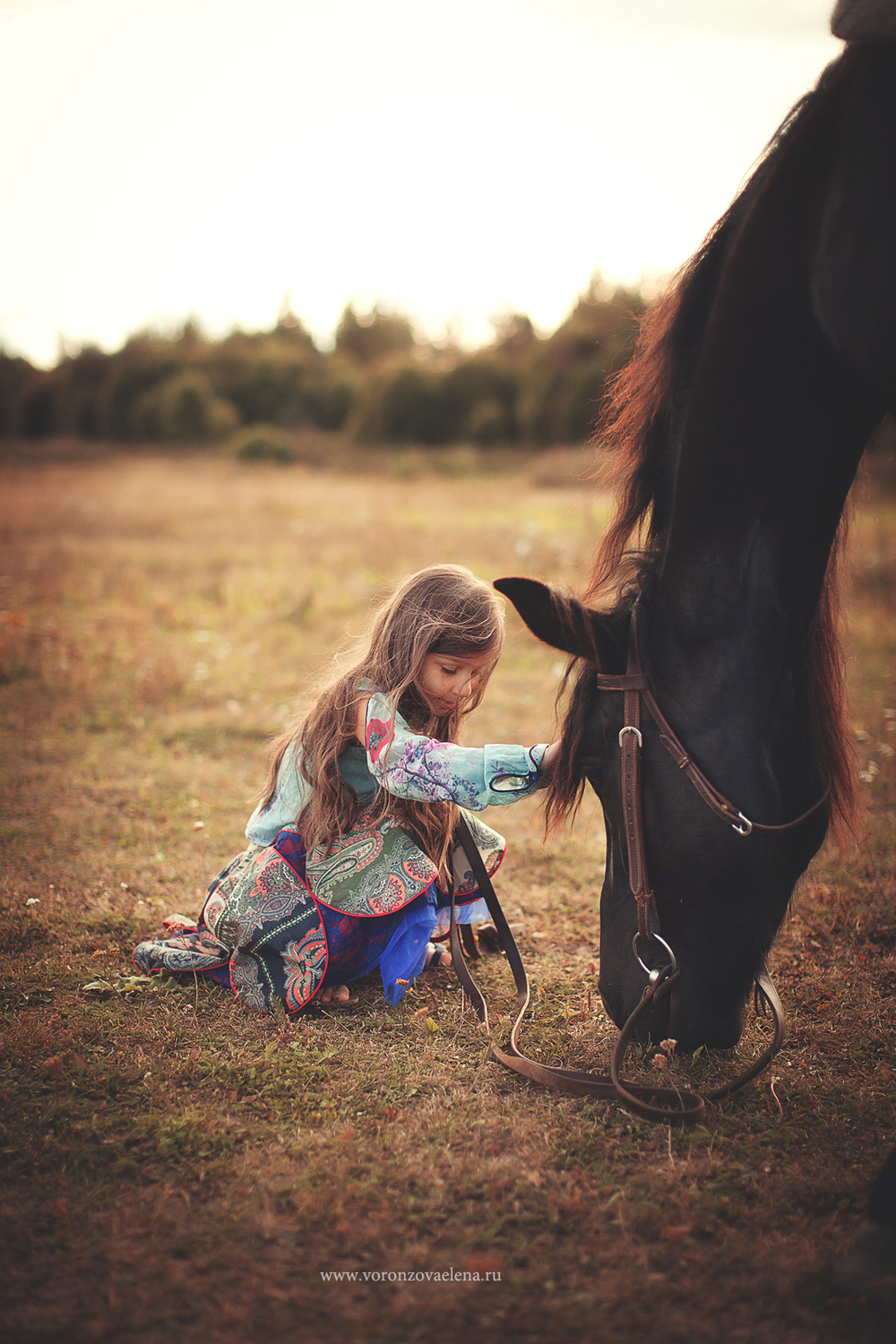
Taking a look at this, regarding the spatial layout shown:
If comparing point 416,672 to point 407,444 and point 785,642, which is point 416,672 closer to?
point 785,642

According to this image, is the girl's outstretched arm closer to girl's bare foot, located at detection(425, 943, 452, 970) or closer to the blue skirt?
the blue skirt

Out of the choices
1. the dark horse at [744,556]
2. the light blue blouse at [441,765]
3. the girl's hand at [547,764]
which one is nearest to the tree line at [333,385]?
the dark horse at [744,556]

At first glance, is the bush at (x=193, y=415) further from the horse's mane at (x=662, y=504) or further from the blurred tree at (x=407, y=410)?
the horse's mane at (x=662, y=504)

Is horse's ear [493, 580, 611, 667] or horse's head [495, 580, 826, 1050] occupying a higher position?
horse's ear [493, 580, 611, 667]

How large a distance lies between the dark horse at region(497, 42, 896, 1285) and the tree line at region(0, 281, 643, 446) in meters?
20.7

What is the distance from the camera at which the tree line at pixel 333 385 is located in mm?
28922

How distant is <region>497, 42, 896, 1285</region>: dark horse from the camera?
1.68 metres

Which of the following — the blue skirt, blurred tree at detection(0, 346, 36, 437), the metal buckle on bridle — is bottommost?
the blue skirt

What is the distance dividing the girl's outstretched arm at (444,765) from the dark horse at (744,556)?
13 cm

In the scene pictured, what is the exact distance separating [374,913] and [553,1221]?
3.24 ft

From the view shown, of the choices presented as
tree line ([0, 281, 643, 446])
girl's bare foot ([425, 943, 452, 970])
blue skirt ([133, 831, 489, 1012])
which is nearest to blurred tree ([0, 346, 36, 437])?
tree line ([0, 281, 643, 446])

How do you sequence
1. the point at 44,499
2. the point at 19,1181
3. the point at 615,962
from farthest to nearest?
the point at 44,499 → the point at 615,962 → the point at 19,1181

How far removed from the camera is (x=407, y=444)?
33.5 metres

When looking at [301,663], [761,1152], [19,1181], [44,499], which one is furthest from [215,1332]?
[44,499]
